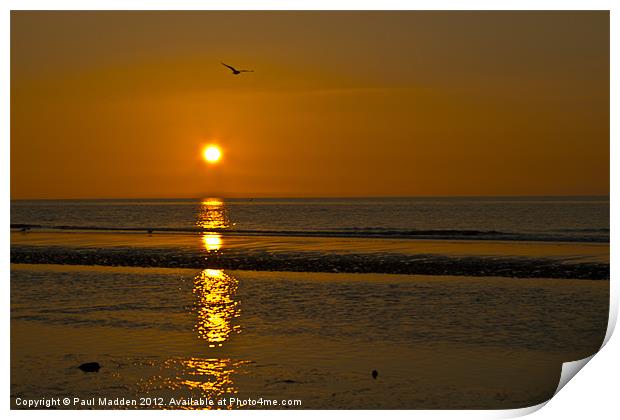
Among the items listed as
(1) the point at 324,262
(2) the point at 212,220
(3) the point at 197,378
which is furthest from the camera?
(2) the point at 212,220

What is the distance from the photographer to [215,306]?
10203 mm

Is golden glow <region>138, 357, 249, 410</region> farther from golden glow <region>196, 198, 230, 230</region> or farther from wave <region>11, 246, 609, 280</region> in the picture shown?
golden glow <region>196, 198, 230, 230</region>

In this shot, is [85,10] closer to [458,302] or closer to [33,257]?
[458,302]

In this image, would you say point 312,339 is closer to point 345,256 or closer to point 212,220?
point 345,256

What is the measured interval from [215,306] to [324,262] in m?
5.43

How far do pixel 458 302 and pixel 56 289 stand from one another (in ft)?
20.3

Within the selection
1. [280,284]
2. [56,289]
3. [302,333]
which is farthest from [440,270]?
[56,289]

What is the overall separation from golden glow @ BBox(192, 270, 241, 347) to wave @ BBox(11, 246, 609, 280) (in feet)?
5.44

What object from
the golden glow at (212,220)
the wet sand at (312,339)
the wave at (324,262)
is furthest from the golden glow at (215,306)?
the golden glow at (212,220)

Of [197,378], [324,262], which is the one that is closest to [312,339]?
[197,378]

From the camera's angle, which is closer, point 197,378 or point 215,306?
point 197,378

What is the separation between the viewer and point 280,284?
12.1 m

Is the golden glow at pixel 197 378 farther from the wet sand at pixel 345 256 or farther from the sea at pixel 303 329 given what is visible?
the wet sand at pixel 345 256
